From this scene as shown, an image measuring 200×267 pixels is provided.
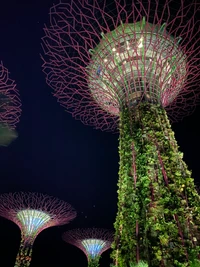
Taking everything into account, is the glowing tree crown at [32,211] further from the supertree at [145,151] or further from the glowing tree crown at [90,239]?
the supertree at [145,151]

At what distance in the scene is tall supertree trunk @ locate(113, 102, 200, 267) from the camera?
566 centimetres

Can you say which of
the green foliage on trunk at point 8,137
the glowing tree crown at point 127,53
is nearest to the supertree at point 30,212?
the green foliage on trunk at point 8,137

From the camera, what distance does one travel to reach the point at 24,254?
17312mm

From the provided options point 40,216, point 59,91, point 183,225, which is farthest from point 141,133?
point 40,216

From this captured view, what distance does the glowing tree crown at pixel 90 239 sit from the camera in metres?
23.6

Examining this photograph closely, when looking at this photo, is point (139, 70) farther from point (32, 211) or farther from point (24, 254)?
point (24, 254)

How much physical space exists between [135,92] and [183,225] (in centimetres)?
591

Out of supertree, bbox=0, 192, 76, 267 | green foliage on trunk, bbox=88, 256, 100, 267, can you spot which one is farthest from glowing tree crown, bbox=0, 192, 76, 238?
green foliage on trunk, bbox=88, 256, 100, 267

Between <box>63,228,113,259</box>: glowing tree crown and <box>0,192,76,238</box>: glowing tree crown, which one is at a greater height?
<box>0,192,76,238</box>: glowing tree crown

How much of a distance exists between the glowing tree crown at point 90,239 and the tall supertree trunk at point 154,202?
62.6ft

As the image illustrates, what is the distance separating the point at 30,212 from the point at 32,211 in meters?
0.19

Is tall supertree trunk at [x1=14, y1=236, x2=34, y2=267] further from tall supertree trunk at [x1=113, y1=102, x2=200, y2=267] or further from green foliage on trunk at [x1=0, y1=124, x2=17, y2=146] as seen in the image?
tall supertree trunk at [x1=113, y1=102, x2=200, y2=267]

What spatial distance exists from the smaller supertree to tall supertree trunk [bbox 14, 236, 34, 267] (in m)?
6.09

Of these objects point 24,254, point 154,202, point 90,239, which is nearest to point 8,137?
point 24,254
